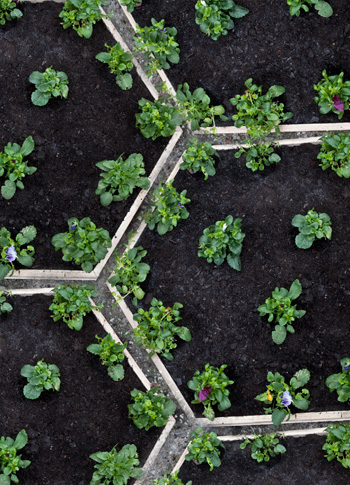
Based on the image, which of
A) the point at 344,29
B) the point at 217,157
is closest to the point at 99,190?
the point at 217,157

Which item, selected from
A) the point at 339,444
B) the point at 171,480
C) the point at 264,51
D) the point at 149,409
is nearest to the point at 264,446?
the point at 339,444

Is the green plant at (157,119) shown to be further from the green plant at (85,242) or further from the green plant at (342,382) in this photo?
the green plant at (342,382)

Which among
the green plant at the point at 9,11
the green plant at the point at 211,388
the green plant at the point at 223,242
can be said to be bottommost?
the green plant at the point at 211,388

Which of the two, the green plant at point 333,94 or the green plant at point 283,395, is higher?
the green plant at point 333,94

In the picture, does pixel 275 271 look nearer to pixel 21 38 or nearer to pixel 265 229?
pixel 265 229

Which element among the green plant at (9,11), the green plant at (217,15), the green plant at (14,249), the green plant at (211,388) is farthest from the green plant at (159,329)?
the green plant at (9,11)

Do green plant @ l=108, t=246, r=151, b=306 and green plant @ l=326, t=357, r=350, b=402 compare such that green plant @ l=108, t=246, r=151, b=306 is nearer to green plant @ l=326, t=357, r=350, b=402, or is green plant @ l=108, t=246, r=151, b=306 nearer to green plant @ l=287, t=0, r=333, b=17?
green plant @ l=326, t=357, r=350, b=402
